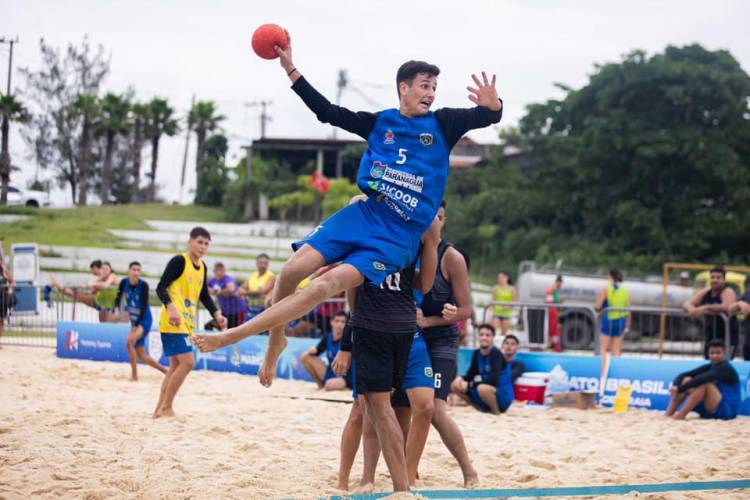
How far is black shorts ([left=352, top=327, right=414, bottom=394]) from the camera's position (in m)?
5.80

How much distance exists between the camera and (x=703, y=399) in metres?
11.3

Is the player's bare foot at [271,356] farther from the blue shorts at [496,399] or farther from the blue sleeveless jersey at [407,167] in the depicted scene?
the blue shorts at [496,399]

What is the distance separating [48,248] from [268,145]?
26.9m

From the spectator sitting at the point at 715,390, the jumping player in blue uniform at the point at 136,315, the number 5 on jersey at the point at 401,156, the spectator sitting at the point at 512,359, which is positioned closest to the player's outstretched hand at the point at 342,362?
the number 5 on jersey at the point at 401,156

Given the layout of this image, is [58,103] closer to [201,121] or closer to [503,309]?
[503,309]

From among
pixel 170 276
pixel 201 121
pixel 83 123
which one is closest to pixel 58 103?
pixel 83 123

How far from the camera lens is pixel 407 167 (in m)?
5.57

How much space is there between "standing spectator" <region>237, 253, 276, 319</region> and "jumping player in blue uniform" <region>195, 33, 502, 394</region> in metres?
10.9

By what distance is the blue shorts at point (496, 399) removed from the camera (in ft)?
38.4

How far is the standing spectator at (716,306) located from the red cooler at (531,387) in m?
2.31

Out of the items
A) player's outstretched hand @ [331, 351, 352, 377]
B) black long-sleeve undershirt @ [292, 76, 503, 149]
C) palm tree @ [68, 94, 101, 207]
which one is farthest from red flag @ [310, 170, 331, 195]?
black long-sleeve undershirt @ [292, 76, 503, 149]

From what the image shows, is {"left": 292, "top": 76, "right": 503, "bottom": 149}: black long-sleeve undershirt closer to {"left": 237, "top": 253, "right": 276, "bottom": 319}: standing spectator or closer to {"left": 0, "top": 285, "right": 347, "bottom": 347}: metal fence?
{"left": 237, "top": 253, "right": 276, "bottom": 319}: standing spectator

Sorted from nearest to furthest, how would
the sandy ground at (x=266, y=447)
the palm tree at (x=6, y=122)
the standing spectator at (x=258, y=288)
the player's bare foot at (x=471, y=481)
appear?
the sandy ground at (x=266, y=447) < the player's bare foot at (x=471, y=481) < the palm tree at (x=6, y=122) < the standing spectator at (x=258, y=288)

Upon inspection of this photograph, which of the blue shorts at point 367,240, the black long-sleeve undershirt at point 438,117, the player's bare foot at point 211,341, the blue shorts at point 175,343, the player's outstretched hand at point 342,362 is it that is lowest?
the blue shorts at point 175,343
